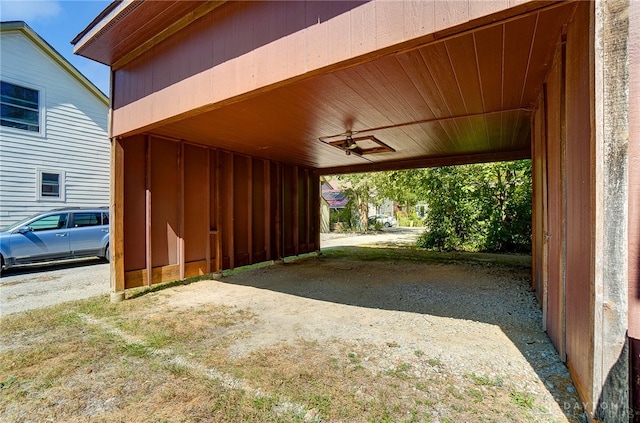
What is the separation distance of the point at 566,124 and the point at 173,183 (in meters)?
5.61

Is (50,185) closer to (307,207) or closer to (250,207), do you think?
(250,207)

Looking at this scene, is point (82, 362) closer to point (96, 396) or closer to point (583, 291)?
point (96, 396)

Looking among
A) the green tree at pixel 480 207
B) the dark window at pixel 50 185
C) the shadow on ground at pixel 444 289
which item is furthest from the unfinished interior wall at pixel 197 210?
the dark window at pixel 50 185

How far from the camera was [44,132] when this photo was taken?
880cm

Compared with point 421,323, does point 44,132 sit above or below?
above

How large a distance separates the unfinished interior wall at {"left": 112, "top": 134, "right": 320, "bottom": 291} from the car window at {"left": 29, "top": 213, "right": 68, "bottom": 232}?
3832mm

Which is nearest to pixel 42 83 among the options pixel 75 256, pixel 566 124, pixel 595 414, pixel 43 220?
pixel 43 220

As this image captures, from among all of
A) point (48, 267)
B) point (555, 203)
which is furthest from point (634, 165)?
point (48, 267)

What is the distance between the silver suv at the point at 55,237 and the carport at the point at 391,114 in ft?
12.2

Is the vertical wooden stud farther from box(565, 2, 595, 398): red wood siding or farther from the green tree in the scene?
the green tree

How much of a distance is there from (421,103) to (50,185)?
1037cm

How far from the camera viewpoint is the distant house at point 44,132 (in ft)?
26.8

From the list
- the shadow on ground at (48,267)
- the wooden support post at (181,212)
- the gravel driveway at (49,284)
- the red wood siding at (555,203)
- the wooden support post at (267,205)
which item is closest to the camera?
the red wood siding at (555,203)

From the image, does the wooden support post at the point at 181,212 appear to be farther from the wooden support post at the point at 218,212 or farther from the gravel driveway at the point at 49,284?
the gravel driveway at the point at 49,284
